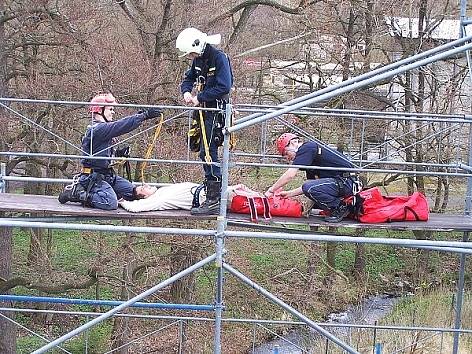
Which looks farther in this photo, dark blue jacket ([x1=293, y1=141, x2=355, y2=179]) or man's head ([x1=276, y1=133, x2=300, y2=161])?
man's head ([x1=276, y1=133, x2=300, y2=161])

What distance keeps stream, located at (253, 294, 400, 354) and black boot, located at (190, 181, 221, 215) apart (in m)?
5.96

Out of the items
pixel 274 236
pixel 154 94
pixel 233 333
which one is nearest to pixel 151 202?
pixel 274 236

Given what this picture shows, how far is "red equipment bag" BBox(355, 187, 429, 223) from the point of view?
264 inches

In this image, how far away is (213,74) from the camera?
21.8 feet

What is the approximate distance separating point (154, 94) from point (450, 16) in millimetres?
7177

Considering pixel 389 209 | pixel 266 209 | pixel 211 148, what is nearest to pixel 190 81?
pixel 211 148

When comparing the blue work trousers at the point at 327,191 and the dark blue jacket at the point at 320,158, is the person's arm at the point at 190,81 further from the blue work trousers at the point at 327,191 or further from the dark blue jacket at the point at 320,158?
the blue work trousers at the point at 327,191

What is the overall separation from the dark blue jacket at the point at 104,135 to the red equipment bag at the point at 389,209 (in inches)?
83.1

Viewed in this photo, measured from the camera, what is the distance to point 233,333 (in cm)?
1416

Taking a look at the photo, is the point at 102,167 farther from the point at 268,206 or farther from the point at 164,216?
the point at 268,206

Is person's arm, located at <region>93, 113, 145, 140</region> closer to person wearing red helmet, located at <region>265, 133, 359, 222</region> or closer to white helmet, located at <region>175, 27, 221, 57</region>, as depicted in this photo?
white helmet, located at <region>175, 27, 221, 57</region>

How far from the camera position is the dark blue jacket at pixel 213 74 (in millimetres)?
6570

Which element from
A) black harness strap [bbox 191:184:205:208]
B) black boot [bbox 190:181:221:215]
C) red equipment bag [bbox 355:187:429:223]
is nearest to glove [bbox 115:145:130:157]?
black harness strap [bbox 191:184:205:208]

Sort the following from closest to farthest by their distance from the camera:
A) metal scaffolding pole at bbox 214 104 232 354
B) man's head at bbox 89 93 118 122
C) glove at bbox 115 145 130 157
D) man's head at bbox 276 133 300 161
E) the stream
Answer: metal scaffolding pole at bbox 214 104 232 354
man's head at bbox 89 93 118 122
man's head at bbox 276 133 300 161
glove at bbox 115 145 130 157
the stream
